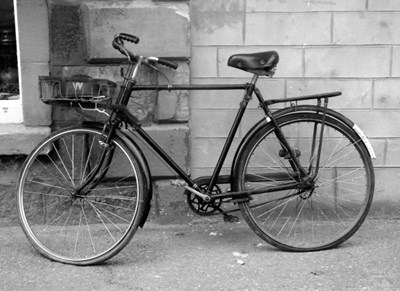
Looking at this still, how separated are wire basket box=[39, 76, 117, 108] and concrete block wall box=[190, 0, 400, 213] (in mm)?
982

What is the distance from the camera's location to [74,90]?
3516 mm

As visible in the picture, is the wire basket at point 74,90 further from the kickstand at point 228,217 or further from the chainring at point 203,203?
the kickstand at point 228,217

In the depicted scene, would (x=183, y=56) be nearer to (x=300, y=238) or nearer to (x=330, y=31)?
(x=330, y=31)

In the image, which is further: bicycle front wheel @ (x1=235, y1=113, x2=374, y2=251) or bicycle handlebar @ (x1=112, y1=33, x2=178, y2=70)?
bicycle front wheel @ (x1=235, y1=113, x2=374, y2=251)

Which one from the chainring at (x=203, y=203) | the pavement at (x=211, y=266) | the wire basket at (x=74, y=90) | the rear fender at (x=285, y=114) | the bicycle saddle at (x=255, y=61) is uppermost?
the bicycle saddle at (x=255, y=61)

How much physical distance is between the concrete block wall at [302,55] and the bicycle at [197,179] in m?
0.28

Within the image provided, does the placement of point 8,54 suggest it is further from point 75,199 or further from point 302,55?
point 302,55

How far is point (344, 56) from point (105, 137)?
1.91m

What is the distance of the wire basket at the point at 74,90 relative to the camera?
3.51 m

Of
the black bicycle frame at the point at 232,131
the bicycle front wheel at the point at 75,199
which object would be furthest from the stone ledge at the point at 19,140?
the black bicycle frame at the point at 232,131

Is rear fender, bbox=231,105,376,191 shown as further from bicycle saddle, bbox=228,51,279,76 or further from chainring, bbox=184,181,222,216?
bicycle saddle, bbox=228,51,279,76

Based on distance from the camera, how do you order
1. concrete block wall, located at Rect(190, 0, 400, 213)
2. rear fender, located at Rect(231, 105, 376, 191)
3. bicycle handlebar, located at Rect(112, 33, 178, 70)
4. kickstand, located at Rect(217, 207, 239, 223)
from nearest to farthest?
bicycle handlebar, located at Rect(112, 33, 178, 70)
rear fender, located at Rect(231, 105, 376, 191)
kickstand, located at Rect(217, 207, 239, 223)
concrete block wall, located at Rect(190, 0, 400, 213)

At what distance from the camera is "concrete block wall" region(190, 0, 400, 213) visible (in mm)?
4301

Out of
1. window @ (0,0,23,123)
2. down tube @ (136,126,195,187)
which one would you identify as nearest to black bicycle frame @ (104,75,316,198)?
down tube @ (136,126,195,187)
